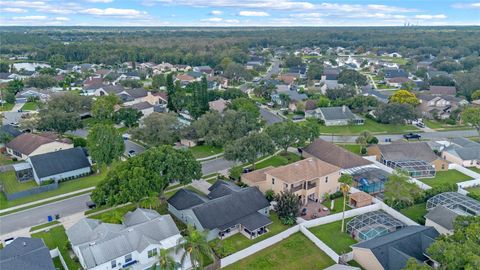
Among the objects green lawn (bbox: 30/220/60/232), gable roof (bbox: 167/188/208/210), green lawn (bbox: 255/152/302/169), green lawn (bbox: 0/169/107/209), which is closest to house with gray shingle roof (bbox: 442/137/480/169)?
green lawn (bbox: 255/152/302/169)

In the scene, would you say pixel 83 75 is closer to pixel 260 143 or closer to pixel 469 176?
pixel 260 143

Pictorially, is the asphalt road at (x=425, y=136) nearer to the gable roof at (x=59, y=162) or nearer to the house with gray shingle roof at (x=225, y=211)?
the house with gray shingle roof at (x=225, y=211)

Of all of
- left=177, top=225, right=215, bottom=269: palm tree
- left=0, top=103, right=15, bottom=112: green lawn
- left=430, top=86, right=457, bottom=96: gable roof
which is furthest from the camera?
left=430, top=86, right=457, bottom=96: gable roof

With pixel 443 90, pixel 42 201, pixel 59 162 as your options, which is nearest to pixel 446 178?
pixel 42 201

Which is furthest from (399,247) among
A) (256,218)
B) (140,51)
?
(140,51)

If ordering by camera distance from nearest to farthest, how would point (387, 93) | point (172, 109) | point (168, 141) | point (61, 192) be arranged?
point (61, 192), point (168, 141), point (172, 109), point (387, 93)

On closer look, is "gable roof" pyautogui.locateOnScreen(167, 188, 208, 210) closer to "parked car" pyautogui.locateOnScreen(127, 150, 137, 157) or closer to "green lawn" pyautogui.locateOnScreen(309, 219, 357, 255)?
"green lawn" pyautogui.locateOnScreen(309, 219, 357, 255)

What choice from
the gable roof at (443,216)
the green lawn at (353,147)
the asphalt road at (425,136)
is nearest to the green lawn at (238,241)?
the gable roof at (443,216)
